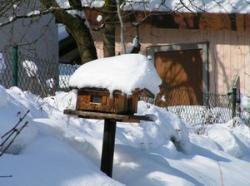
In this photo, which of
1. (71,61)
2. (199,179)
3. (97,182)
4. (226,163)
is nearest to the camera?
(97,182)

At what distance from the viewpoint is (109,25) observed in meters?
13.6

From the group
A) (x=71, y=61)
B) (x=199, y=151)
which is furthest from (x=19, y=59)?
(x=71, y=61)

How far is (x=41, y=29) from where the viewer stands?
17688 mm

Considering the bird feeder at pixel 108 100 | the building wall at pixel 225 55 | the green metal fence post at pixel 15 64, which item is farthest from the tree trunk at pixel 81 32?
the bird feeder at pixel 108 100

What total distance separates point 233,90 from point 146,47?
304cm

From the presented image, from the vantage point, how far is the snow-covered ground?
461 centimetres

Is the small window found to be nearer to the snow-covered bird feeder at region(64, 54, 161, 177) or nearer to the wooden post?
the snow-covered bird feeder at region(64, 54, 161, 177)

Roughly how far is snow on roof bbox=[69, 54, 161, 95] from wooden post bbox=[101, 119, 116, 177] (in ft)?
1.15

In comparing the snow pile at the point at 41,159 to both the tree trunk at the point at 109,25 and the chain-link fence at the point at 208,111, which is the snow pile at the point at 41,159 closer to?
the tree trunk at the point at 109,25

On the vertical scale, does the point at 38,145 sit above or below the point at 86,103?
below

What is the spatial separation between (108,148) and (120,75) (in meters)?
0.59

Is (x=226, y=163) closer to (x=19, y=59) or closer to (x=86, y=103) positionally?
(x=86, y=103)

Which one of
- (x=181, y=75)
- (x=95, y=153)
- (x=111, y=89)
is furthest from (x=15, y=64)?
(x=181, y=75)

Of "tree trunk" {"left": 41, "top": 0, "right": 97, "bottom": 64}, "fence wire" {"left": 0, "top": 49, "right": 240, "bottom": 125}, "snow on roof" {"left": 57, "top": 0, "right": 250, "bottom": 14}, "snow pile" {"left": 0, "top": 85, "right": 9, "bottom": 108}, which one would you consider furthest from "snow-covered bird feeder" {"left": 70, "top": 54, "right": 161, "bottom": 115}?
"snow on roof" {"left": 57, "top": 0, "right": 250, "bottom": 14}
